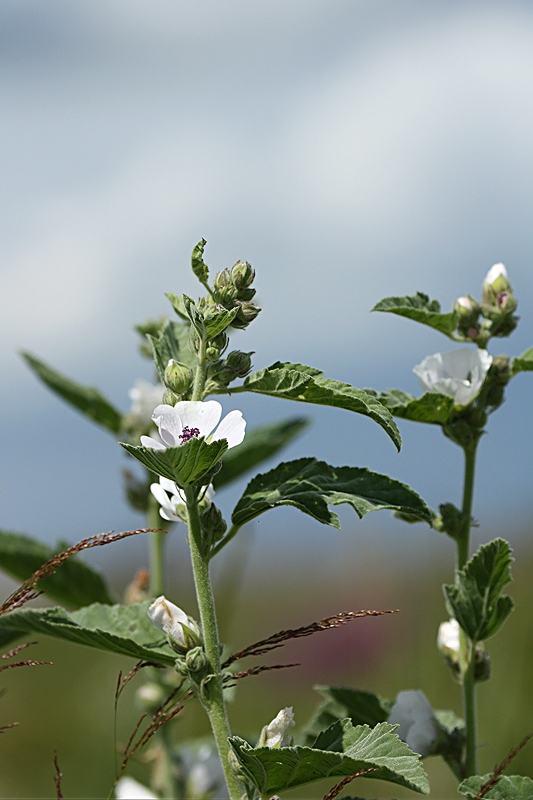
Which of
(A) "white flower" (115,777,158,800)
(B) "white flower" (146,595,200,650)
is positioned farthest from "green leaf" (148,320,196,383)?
(A) "white flower" (115,777,158,800)

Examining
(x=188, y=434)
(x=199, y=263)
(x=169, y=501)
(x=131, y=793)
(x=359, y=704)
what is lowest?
(x=131, y=793)

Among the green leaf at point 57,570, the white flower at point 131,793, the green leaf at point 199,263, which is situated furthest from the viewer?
the green leaf at point 57,570

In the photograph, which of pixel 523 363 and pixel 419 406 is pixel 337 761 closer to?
pixel 419 406

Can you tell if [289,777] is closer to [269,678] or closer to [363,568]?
[363,568]

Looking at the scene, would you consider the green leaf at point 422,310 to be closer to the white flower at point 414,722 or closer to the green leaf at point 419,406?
the green leaf at point 419,406

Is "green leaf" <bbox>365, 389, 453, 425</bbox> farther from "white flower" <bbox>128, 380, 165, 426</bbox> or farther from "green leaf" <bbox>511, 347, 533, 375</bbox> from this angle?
"white flower" <bbox>128, 380, 165, 426</bbox>

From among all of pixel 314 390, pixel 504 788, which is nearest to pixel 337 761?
pixel 504 788

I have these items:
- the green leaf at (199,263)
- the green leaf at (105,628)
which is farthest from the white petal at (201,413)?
the green leaf at (105,628)
